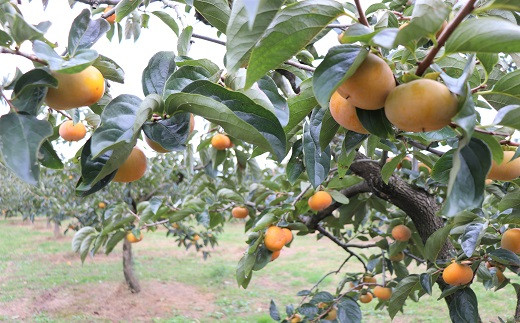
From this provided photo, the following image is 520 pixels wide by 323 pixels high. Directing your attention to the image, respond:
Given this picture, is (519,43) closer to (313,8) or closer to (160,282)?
(313,8)

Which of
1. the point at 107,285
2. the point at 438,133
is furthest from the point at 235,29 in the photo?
the point at 107,285

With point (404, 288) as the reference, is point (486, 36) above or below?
above

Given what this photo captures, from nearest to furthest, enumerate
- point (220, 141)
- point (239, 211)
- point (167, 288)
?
point (220, 141), point (239, 211), point (167, 288)

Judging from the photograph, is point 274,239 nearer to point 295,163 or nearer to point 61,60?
point 295,163

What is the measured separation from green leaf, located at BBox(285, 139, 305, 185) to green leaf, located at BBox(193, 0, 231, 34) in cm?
35

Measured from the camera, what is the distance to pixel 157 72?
81 cm

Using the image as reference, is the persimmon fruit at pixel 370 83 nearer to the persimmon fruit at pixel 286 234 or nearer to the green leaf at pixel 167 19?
the green leaf at pixel 167 19

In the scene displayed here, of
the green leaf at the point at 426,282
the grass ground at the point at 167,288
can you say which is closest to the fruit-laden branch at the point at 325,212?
the green leaf at the point at 426,282

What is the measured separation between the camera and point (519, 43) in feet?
1.57

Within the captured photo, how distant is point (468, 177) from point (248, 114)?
0.32m

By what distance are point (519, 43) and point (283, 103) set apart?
39 centimetres

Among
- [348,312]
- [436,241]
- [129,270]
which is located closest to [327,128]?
[436,241]

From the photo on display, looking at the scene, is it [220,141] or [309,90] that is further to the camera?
[220,141]

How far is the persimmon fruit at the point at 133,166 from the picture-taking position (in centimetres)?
82
